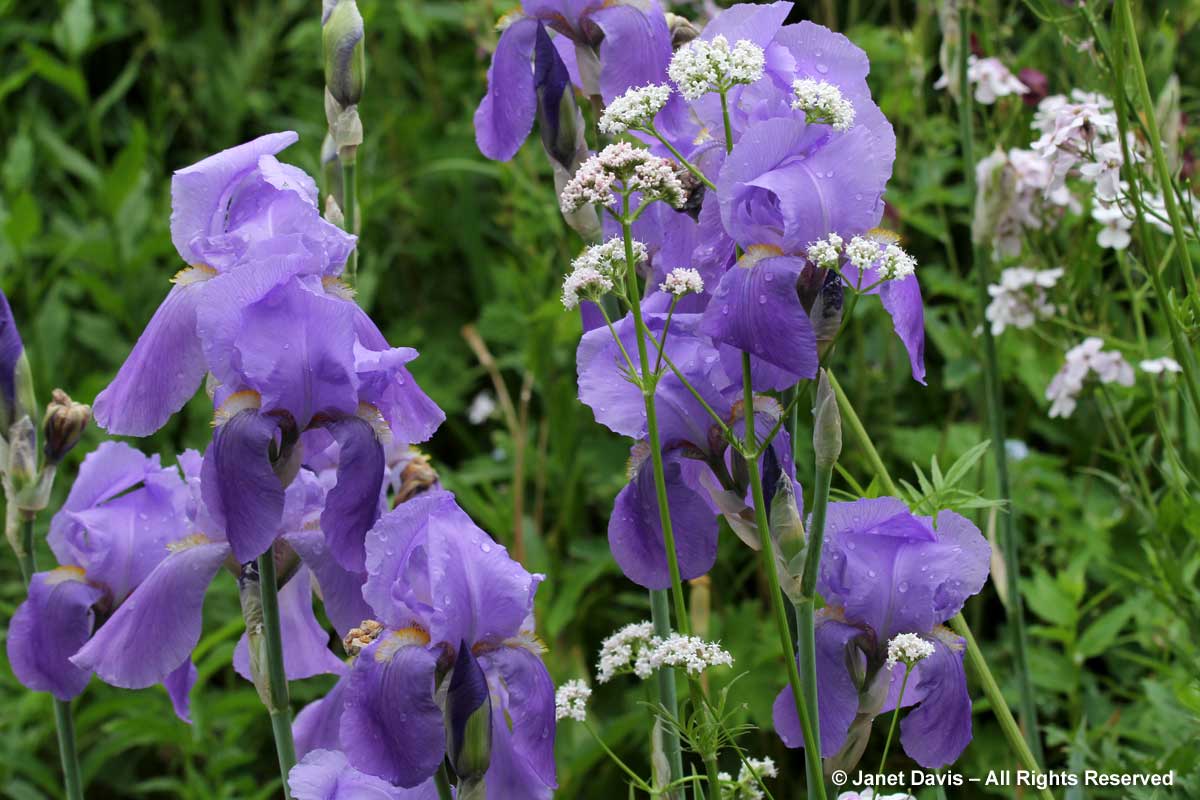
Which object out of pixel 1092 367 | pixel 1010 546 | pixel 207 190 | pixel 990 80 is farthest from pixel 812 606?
pixel 990 80

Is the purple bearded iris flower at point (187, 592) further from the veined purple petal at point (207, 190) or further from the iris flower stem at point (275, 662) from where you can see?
the veined purple petal at point (207, 190)

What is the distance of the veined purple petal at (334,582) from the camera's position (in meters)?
1.07

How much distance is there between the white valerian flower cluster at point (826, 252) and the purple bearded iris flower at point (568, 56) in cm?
32

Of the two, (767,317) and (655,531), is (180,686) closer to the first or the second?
(655,531)

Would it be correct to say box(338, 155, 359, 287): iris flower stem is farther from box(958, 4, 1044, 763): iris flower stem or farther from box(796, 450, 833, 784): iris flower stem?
box(958, 4, 1044, 763): iris flower stem

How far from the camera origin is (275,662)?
3.34 feet

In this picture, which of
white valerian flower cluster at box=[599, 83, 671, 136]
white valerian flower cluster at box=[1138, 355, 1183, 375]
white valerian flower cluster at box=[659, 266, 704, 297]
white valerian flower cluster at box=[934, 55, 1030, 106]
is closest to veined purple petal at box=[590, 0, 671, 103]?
white valerian flower cluster at box=[599, 83, 671, 136]

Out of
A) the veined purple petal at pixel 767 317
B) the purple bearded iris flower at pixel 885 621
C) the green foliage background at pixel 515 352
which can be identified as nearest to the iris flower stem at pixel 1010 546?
the green foliage background at pixel 515 352

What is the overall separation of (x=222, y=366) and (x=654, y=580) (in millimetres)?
369

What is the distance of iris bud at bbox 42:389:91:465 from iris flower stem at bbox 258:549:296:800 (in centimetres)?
Answer: 36

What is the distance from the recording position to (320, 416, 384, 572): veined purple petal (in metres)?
0.97

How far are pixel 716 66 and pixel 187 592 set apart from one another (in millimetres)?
597

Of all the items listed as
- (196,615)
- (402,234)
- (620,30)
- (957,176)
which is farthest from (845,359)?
(196,615)

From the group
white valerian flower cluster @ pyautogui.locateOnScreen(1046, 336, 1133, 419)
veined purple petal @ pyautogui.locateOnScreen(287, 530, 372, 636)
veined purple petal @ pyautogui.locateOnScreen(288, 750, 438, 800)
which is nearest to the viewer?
veined purple petal @ pyautogui.locateOnScreen(288, 750, 438, 800)
